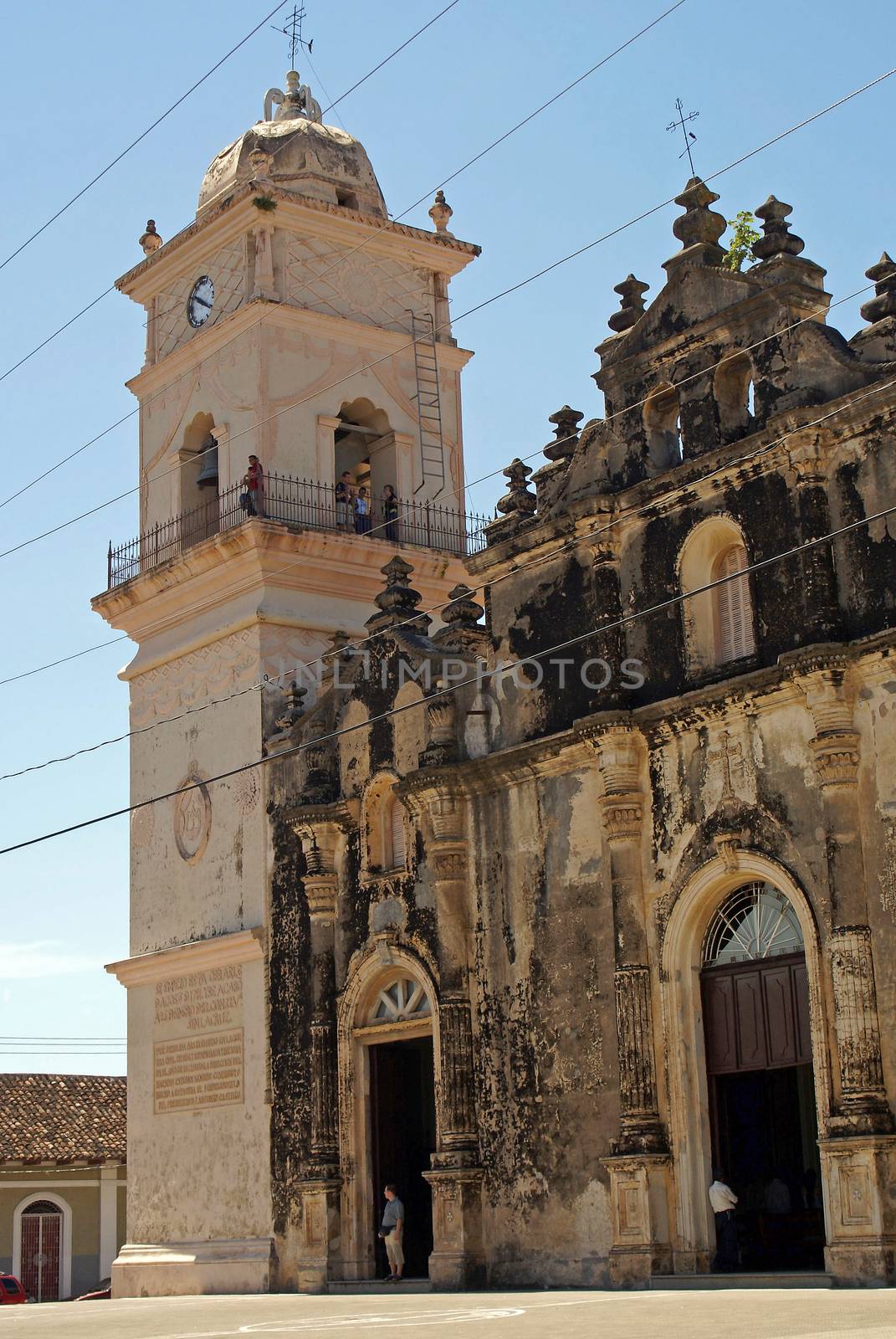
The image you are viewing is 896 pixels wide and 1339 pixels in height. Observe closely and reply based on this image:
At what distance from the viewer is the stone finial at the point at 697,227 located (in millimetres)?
20234

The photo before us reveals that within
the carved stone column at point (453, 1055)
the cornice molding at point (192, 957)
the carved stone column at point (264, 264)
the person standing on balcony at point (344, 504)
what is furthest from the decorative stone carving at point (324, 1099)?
the carved stone column at point (264, 264)

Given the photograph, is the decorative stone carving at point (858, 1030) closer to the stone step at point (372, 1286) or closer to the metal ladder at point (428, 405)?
the stone step at point (372, 1286)

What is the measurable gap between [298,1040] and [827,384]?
35.3 feet

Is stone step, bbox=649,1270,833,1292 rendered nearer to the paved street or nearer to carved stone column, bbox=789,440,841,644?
the paved street

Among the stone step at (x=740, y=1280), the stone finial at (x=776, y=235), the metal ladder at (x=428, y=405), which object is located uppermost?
the metal ladder at (x=428, y=405)

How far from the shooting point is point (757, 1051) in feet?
60.0

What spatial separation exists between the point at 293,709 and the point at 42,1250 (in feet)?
62.5

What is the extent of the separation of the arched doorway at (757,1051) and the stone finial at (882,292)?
5.60m

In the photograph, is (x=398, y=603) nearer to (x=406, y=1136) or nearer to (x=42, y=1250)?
(x=406, y=1136)

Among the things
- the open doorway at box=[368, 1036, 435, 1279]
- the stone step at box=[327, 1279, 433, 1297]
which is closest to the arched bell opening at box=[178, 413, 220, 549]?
the open doorway at box=[368, 1036, 435, 1279]

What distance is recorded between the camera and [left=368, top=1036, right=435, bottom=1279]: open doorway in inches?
901

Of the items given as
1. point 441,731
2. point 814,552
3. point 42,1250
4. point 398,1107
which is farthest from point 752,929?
point 42,1250

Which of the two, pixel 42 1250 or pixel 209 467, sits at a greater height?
pixel 209 467

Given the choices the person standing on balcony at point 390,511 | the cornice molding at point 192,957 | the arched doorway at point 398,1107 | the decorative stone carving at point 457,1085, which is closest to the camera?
the decorative stone carving at point 457,1085
